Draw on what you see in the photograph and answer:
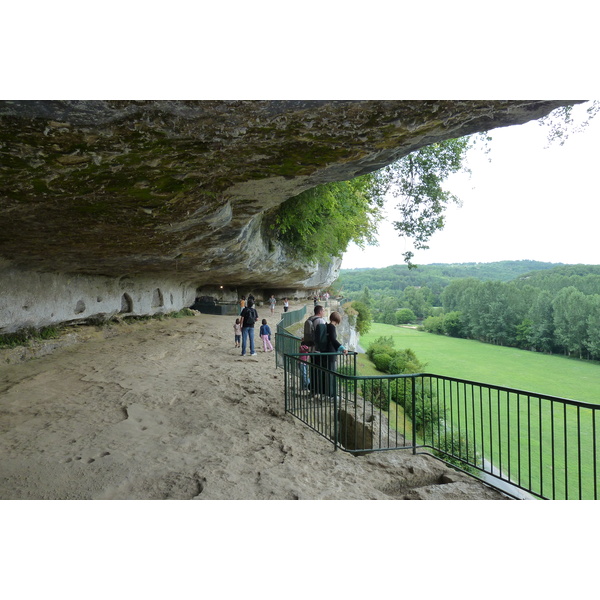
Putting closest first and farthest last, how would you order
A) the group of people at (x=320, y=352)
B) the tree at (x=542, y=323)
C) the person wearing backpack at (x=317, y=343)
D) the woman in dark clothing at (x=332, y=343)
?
the group of people at (x=320, y=352), the person wearing backpack at (x=317, y=343), the woman in dark clothing at (x=332, y=343), the tree at (x=542, y=323)

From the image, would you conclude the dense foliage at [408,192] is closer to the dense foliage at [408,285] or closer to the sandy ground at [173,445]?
the sandy ground at [173,445]

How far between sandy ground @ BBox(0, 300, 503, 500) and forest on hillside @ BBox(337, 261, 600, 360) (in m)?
38.9

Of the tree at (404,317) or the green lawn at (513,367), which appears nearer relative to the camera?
the green lawn at (513,367)

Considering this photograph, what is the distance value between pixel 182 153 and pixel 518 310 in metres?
72.5

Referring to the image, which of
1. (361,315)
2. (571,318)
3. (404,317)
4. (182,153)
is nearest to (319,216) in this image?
(182,153)

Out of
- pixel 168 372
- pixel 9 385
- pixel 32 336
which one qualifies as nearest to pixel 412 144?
pixel 168 372

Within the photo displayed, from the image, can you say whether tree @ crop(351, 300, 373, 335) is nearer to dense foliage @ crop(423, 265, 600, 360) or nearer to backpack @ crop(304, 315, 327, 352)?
backpack @ crop(304, 315, 327, 352)

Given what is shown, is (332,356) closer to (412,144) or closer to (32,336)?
(412,144)

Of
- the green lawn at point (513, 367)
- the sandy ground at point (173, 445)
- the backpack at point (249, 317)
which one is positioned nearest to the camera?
the sandy ground at point (173, 445)

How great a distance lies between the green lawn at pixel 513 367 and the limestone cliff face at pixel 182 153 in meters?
36.7

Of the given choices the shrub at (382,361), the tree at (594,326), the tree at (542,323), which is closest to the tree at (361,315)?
the shrub at (382,361)

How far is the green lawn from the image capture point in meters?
41.6

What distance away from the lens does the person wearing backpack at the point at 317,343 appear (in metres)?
5.73

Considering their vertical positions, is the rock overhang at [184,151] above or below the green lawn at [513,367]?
above
